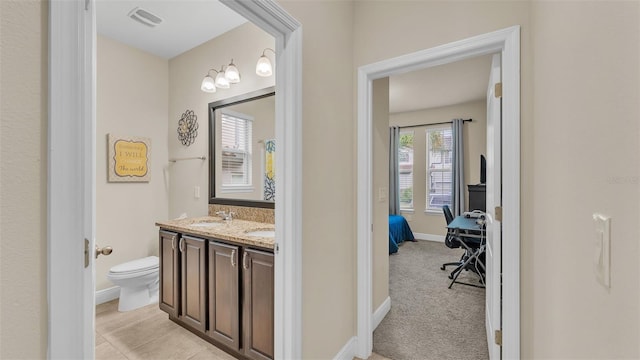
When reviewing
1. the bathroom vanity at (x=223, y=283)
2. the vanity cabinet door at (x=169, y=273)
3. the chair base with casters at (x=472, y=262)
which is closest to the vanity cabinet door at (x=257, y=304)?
the bathroom vanity at (x=223, y=283)

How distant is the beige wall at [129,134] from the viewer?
9.28 ft

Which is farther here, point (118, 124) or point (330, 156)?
point (118, 124)

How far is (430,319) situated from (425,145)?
13.4 feet

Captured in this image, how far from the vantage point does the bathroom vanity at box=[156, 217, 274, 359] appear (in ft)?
5.73

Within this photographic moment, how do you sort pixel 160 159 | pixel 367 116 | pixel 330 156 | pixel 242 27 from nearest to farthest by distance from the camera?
pixel 330 156
pixel 367 116
pixel 242 27
pixel 160 159

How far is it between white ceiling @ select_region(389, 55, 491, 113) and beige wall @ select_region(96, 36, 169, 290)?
3.01m

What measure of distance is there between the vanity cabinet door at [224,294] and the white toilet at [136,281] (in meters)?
1.02
